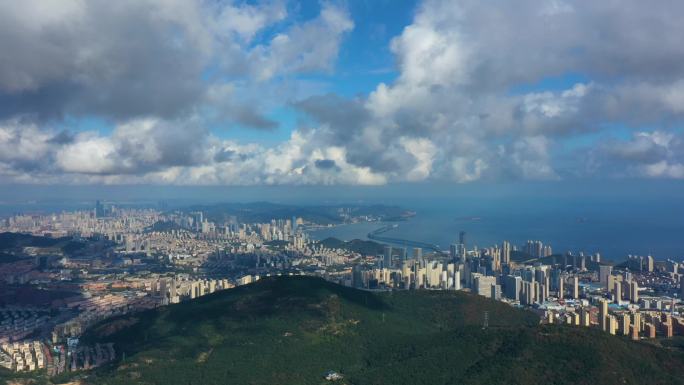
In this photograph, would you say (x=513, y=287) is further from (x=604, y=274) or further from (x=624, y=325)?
(x=624, y=325)

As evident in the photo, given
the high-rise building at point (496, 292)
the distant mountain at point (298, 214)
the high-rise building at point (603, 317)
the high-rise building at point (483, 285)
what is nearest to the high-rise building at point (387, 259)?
the high-rise building at point (483, 285)

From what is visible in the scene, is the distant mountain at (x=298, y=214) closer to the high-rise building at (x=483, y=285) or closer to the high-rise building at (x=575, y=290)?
the high-rise building at (x=483, y=285)

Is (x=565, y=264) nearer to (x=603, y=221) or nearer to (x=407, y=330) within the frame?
(x=407, y=330)

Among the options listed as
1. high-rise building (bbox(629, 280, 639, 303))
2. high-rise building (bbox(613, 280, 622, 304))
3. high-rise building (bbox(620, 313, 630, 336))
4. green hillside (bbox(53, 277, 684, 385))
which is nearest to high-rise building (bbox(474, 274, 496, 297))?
high-rise building (bbox(613, 280, 622, 304))

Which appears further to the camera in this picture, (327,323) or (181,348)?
(327,323)

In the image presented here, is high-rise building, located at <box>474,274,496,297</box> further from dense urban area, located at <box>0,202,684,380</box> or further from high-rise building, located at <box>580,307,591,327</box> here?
high-rise building, located at <box>580,307,591,327</box>

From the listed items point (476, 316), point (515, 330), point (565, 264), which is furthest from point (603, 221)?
point (515, 330)
